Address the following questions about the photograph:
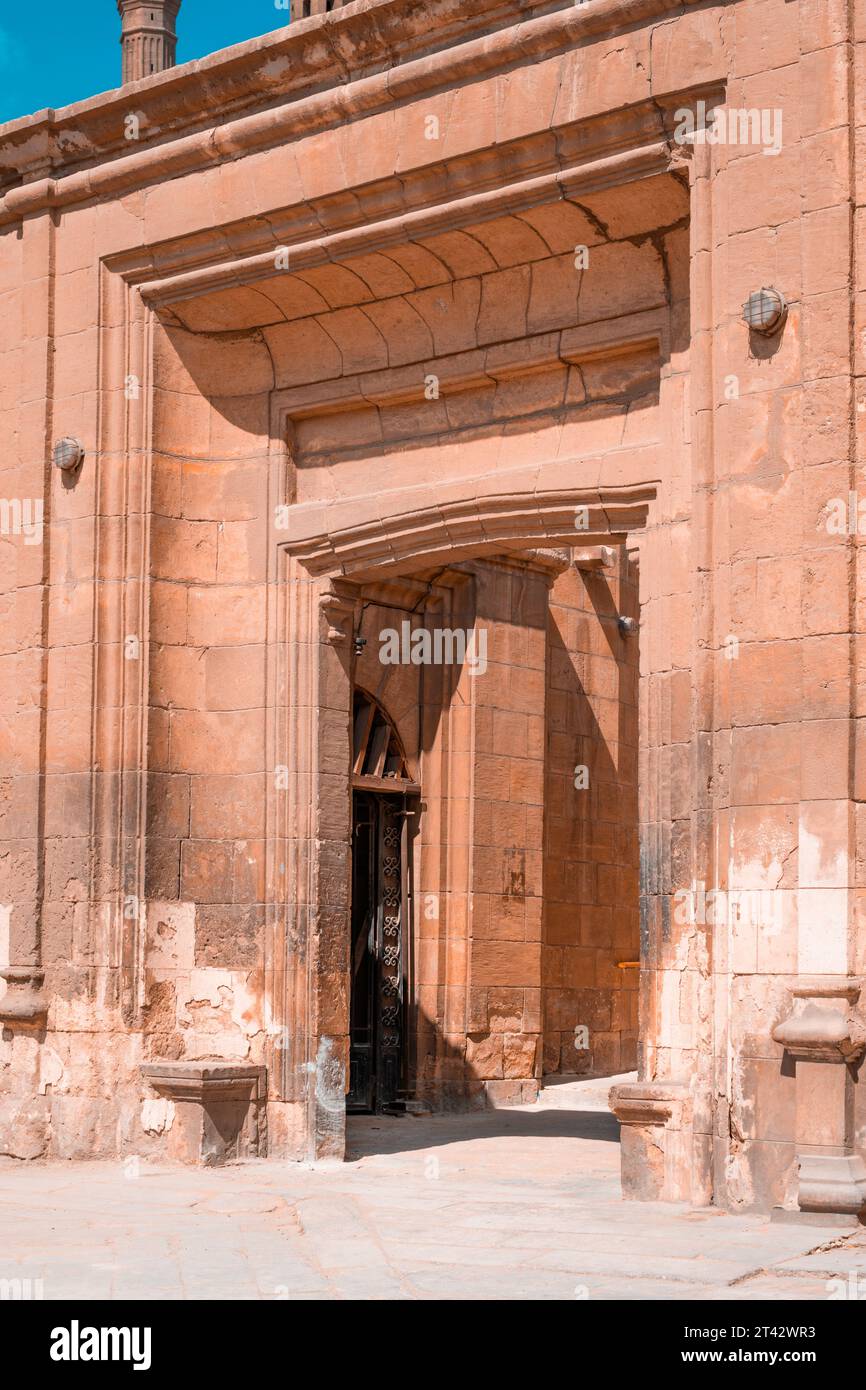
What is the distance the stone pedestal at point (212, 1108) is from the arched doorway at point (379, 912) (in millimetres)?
2874

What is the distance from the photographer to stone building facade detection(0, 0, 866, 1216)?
7.67 metres

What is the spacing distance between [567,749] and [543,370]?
6.10m

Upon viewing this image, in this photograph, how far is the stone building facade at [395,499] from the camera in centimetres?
767

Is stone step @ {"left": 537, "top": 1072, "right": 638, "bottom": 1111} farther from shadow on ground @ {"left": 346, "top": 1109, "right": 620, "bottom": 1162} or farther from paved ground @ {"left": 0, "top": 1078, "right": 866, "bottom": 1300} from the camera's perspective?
paved ground @ {"left": 0, "top": 1078, "right": 866, "bottom": 1300}

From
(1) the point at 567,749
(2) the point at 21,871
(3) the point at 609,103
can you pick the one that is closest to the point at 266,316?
(3) the point at 609,103

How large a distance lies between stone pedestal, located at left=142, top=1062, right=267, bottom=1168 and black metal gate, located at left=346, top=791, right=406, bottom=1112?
114 inches

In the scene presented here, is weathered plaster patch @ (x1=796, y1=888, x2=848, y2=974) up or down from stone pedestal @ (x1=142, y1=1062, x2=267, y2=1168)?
up

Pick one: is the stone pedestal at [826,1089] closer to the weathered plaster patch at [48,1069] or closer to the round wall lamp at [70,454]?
the weathered plaster patch at [48,1069]

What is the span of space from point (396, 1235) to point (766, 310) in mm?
4081

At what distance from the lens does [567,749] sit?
15.3m

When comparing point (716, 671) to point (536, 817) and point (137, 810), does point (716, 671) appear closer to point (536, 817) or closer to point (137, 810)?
point (137, 810)

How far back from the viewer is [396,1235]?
285 inches

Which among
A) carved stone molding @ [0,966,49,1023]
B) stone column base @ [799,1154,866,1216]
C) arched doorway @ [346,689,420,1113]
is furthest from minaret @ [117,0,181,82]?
stone column base @ [799,1154,866,1216]

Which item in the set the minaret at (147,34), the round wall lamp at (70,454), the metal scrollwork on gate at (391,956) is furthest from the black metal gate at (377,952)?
the minaret at (147,34)
